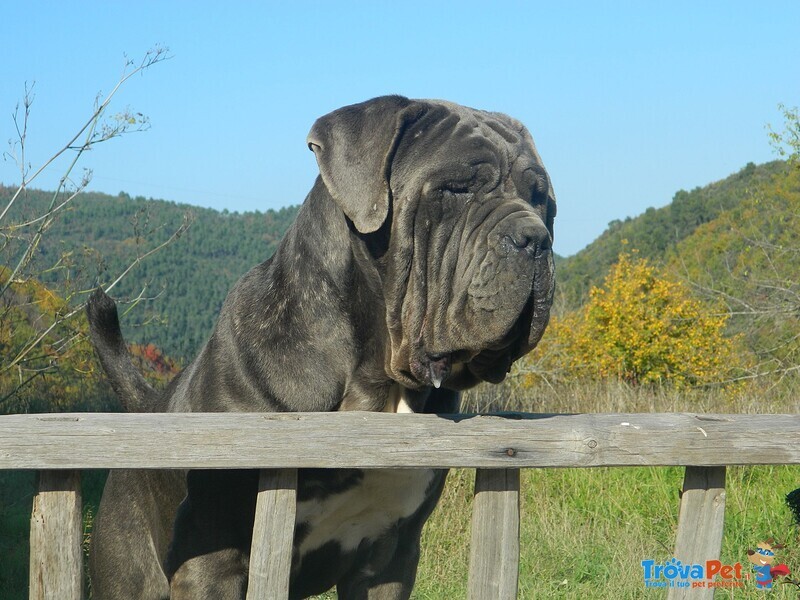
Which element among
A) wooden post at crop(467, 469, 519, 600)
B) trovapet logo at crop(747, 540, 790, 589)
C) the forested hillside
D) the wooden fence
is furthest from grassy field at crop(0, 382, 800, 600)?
the forested hillside

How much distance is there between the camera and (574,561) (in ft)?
15.9

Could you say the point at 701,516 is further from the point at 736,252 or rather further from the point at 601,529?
the point at 736,252

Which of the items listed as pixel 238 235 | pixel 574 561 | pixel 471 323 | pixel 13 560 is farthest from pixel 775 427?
pixel 238 235

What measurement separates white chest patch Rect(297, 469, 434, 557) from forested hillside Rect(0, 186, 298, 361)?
4027 millimetres

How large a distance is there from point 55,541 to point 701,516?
163 centimetres

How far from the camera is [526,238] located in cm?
240

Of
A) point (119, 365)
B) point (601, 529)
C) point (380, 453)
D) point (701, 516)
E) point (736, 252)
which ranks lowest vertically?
point (601, 529)

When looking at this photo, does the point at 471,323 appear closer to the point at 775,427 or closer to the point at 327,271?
the point at 327,271

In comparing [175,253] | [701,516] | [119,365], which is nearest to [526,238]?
[701,516]

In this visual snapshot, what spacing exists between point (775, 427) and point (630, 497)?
334 centimetres

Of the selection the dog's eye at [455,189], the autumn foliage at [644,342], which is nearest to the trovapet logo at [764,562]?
the dog's eye at [455,189]

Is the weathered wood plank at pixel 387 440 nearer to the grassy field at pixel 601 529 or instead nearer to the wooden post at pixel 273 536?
the wooden post at pixel 273 536

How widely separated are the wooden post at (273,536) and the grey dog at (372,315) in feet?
1.08

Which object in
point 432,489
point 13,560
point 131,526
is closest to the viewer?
point 432,489
